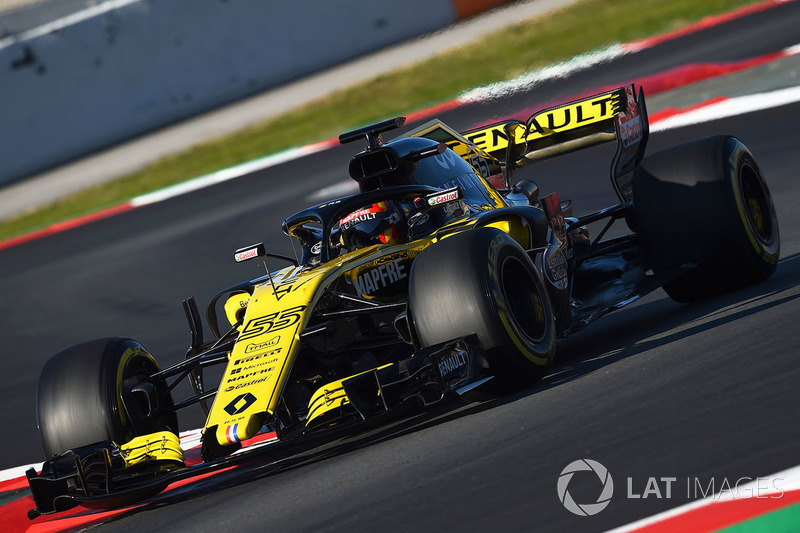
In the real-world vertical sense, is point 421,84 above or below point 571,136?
above

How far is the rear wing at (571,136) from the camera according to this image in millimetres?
8281

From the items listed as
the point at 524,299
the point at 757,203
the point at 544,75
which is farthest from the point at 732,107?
the point at 524,299

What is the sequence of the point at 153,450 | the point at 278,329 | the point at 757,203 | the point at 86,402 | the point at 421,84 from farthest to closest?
the point at 421,84 < the point at 757,203 < the point at 86,402 < the point at 278,329 < the point at 153,450

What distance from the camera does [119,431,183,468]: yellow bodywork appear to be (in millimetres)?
5500

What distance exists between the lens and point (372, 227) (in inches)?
260

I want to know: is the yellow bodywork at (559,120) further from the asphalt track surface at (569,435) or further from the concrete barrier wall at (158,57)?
the concrete barrier wall at (158,57)

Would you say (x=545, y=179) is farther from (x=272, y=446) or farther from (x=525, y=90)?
(x=272, y=446)

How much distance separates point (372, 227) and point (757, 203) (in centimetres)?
273

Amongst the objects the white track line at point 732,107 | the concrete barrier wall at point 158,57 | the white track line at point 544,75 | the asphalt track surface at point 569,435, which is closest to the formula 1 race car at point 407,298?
A: the asphalt track surface at point 569,435

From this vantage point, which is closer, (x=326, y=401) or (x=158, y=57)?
(x=326, y=401)

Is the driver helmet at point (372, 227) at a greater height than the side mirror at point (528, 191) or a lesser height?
greater

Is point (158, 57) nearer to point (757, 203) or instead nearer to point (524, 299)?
point (757, 203)

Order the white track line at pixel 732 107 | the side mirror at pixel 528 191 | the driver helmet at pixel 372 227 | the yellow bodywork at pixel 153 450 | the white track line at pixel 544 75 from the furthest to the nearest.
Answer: the white track line at pixel 544 75, the white track line at pixel 732 107, the side mirror at pixel 528 191, the driver helmet at pixel 372 227, the yellow bodywork at pixel 153 450

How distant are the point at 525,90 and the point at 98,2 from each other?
7.32 meters
